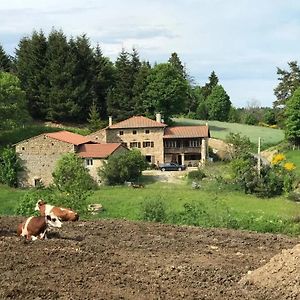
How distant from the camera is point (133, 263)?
9430 mm

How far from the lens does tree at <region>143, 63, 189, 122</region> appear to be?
53156mm

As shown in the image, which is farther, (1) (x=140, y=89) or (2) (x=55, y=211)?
(1) (x=140, y=89)

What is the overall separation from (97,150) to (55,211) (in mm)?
26759

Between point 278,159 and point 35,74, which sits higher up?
point 35,74

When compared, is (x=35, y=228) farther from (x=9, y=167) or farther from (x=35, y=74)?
(x=35, y=74)

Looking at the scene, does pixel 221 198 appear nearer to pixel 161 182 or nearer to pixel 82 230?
pixel 161 182

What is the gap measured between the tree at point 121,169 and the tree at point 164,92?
1597 centimetres

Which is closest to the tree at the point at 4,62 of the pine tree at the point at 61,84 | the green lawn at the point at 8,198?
the pine tree at the point at 61,84

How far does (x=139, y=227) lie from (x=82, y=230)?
1560mm

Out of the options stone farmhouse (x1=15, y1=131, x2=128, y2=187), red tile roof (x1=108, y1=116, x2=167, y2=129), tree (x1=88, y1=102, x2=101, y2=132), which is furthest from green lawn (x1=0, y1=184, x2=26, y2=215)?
tree (x1=88, y1=102, x2=101, y2=132)

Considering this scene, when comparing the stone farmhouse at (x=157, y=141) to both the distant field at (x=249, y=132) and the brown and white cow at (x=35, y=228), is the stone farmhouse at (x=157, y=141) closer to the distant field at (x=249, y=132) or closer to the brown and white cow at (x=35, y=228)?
the distant field at (x=249, y=132)

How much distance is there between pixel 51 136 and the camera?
38.7m

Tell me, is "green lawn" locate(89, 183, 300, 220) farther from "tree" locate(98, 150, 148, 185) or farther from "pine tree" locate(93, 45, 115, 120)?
"pine tree" locate(93, 45, 115, 120)

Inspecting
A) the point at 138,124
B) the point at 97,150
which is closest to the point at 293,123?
the point at 138,124
